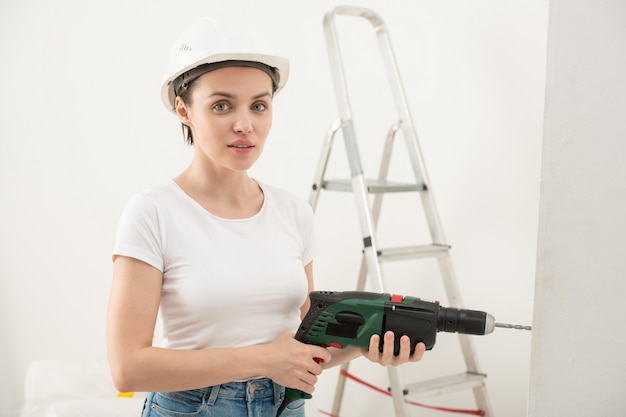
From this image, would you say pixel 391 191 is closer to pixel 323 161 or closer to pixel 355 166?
pixel 355 166

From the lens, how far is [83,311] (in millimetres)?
3236

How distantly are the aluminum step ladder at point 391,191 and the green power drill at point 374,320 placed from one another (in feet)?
3.18

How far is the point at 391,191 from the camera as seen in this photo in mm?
2453

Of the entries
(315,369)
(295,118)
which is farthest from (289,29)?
(315,369)

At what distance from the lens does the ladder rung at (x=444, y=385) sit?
90.2 inches

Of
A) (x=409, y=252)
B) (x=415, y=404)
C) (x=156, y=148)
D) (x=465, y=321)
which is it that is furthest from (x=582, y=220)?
(x=156, y=148)

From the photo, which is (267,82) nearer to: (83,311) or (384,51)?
(384,51)

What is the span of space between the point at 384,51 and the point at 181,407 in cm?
172

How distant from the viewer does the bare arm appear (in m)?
1.15

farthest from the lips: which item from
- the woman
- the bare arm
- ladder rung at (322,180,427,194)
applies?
ladder rung at (322,180,427,194)

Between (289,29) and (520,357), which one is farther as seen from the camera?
(289,29)

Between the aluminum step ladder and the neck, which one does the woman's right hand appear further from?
the aluminum step ladder

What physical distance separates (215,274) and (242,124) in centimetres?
27

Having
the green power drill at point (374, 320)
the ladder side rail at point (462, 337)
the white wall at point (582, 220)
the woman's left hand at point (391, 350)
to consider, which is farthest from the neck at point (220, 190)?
the ladder side rail at point (462, 337)
